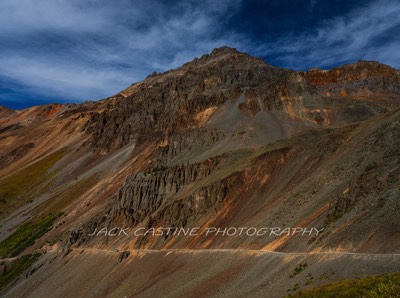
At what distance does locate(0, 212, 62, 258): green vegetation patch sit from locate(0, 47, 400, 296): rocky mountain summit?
1.77 ft

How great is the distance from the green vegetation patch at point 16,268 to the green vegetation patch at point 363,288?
5848 cm

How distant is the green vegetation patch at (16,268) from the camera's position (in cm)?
6944

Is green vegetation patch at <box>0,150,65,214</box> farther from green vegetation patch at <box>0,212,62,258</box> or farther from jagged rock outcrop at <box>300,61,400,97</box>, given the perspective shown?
jagged rock outcrop at <box>300,61,400,97</box>

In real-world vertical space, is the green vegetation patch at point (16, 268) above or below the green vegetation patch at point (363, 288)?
below

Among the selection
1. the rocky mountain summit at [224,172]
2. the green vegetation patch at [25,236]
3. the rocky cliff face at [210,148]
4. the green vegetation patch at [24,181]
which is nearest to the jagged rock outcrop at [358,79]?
the rocky cliff face at [210,148]

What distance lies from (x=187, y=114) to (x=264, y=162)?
51697 millimetres

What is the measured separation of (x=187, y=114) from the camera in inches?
4252

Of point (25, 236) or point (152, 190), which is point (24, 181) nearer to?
point (25, 236)

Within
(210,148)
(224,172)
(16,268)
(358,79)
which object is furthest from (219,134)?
(358,79)

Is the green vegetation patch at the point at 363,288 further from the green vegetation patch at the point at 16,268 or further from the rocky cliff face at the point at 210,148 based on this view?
the green vegetation patch at the point at 16,268

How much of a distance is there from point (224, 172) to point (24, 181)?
9336 cm

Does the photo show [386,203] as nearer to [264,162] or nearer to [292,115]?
[264,162]

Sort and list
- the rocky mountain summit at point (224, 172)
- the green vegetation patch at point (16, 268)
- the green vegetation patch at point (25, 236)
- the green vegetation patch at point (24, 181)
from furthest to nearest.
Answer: the green vegetation patch at point (24, 181) → the green vegetation patch at point (25, 236) → the green vegetation patch at point (16, 268) → the rocky mountain summit at point (224, 172)

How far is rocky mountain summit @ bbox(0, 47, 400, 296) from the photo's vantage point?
117 feet
